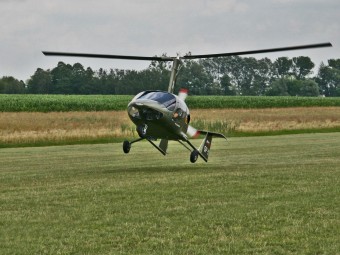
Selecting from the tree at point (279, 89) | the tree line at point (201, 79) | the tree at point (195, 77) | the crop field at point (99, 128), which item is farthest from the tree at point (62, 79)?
the crop field at point (99, 128)

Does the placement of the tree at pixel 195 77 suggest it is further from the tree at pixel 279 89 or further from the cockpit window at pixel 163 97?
the tree at pixel 279 89

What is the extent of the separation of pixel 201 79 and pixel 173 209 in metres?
73.2

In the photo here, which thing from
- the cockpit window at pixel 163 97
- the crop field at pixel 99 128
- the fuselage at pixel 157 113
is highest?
the cockpit window at pixel 163 97

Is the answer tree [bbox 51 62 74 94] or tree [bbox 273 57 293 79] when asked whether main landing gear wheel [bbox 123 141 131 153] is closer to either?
tree [bbox 51 62 74 94]

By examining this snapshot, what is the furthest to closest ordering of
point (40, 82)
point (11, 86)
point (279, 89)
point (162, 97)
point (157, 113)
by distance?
point (279, 89), point (11, 86), point (40, 82), point (162, 97), point (157, 113)

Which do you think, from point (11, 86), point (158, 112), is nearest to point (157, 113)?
point (158, 112)

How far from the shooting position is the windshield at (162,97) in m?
20.6

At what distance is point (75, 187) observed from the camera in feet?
55.6

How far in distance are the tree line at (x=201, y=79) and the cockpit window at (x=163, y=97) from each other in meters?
10.7

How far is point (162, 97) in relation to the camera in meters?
20.8

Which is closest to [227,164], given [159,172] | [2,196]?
[159,172]

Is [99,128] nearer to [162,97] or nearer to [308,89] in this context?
[162,97]

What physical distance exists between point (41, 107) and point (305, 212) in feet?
207

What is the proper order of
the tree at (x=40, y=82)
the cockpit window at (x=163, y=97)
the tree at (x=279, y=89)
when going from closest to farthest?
the cockpit window at (x=163, y=97) → the tree at (x=40, y=82) → the tree at (x=279, y=89)
